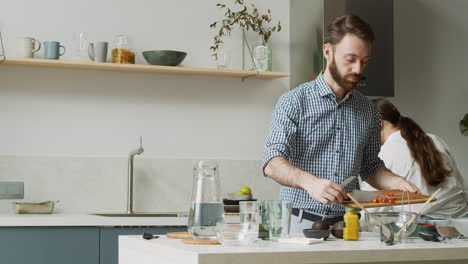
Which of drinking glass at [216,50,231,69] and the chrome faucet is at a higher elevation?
drinking glass at [216,50,231,69]

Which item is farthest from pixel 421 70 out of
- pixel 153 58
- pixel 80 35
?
pixel 80 35

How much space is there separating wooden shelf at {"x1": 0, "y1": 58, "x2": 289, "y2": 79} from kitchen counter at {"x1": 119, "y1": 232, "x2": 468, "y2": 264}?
201cm

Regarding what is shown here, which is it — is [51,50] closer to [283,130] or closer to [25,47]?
[25,47]

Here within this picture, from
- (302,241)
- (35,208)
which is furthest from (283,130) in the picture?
(35,208)

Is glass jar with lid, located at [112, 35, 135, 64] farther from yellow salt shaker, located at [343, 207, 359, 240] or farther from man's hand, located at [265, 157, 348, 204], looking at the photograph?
yellow salt shaker, located at [343, 207, 359, 240]

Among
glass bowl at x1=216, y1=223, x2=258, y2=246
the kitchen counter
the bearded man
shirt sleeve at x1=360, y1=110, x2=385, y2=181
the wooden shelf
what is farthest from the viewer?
the wooden shelf

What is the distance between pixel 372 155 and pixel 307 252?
4.11 ft

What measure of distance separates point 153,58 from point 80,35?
0.45 metres

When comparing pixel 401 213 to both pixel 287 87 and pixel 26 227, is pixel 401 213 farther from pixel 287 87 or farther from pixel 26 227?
pixel 287 87

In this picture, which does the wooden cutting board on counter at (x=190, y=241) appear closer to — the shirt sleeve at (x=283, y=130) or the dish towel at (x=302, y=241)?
the dish towel at (x=302, y=241)

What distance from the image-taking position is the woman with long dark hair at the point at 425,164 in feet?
11.1

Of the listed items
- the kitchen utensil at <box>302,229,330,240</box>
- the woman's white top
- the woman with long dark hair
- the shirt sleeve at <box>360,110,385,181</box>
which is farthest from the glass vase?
the kitchen utensil at <box>302,229,330,240</box>

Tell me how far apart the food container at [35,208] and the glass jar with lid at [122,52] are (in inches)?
36.2

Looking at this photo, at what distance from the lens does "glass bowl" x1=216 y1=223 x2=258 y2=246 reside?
5.63ft
